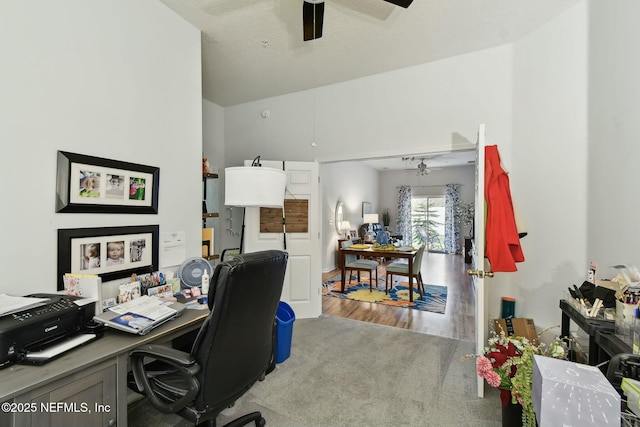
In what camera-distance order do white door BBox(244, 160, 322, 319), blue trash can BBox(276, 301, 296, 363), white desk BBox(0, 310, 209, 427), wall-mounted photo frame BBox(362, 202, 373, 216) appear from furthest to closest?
wall-mounted photo frame BBox(362, 202, 373, 216) → white door BBox(244, 160, 322, 319) → blue trash can BBox(276, 301, 296, 363) → white desk BBox(0, 310, 209, 427)

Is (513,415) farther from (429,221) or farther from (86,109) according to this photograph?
(429,221)

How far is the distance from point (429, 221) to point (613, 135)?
27.4 ft

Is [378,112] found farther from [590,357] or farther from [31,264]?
[31,264]

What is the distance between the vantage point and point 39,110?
154 cm

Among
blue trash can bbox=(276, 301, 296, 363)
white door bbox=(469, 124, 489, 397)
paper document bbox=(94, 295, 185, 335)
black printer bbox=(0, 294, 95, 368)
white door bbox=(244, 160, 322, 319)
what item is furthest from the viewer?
white door bbox=(244, 160, 322, 319)

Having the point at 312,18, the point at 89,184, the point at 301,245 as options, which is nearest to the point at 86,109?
the point at 89,184

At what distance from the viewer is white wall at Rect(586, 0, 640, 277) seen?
1598 mm

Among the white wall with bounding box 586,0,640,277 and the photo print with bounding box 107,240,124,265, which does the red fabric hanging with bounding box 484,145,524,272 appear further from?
the photo print with bounding box 107,240,124,265

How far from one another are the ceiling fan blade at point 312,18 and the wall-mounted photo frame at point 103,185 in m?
1.51

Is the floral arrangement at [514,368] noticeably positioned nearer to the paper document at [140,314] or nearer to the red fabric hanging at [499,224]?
the red fabric hanging at [499,224]

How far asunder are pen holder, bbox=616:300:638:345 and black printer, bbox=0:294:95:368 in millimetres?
2513

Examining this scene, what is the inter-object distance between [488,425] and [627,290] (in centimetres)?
118

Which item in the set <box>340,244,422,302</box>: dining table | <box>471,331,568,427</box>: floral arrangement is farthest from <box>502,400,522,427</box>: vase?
<box>340,244,422,302</box>: dining table

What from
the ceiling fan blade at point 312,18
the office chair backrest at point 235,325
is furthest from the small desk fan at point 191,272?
the ceiling fan blade at point 312,18
